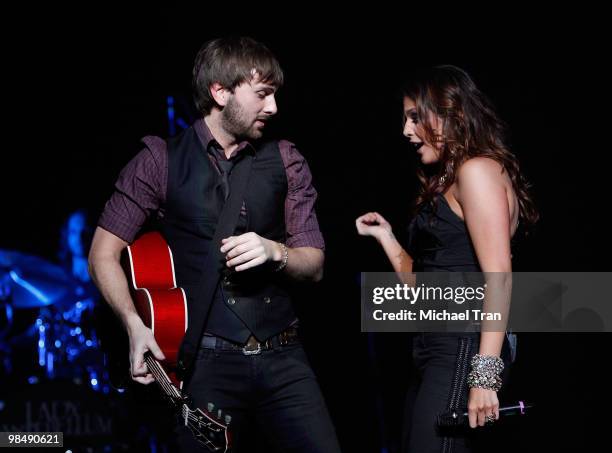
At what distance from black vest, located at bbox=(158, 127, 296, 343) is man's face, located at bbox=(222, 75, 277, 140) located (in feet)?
0.24

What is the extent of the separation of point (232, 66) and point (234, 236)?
656 mm

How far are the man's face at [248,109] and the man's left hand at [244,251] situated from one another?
518mm

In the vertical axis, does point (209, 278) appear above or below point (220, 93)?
below

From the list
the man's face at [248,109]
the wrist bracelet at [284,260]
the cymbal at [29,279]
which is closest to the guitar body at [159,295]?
the wrist bracelet at [284,260]

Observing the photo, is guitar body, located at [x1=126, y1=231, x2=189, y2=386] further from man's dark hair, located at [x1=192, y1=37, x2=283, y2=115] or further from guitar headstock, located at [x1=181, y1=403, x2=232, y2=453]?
man's dark hair, located at [x1=192, y1=37, x2=283, y2=115]

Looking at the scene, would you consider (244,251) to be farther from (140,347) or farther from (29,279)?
(29,279)

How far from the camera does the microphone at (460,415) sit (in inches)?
95.3

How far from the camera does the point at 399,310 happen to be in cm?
350

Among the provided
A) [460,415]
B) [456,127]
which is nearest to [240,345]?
[460,415]

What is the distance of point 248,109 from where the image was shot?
2805mm

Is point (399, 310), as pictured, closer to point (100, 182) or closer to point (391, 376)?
point (391, 376)

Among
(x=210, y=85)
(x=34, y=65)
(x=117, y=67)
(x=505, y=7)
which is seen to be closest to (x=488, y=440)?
(x=210, y=85)

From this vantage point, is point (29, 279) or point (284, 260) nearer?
point (284, 260)

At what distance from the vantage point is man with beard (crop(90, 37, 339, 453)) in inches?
103
